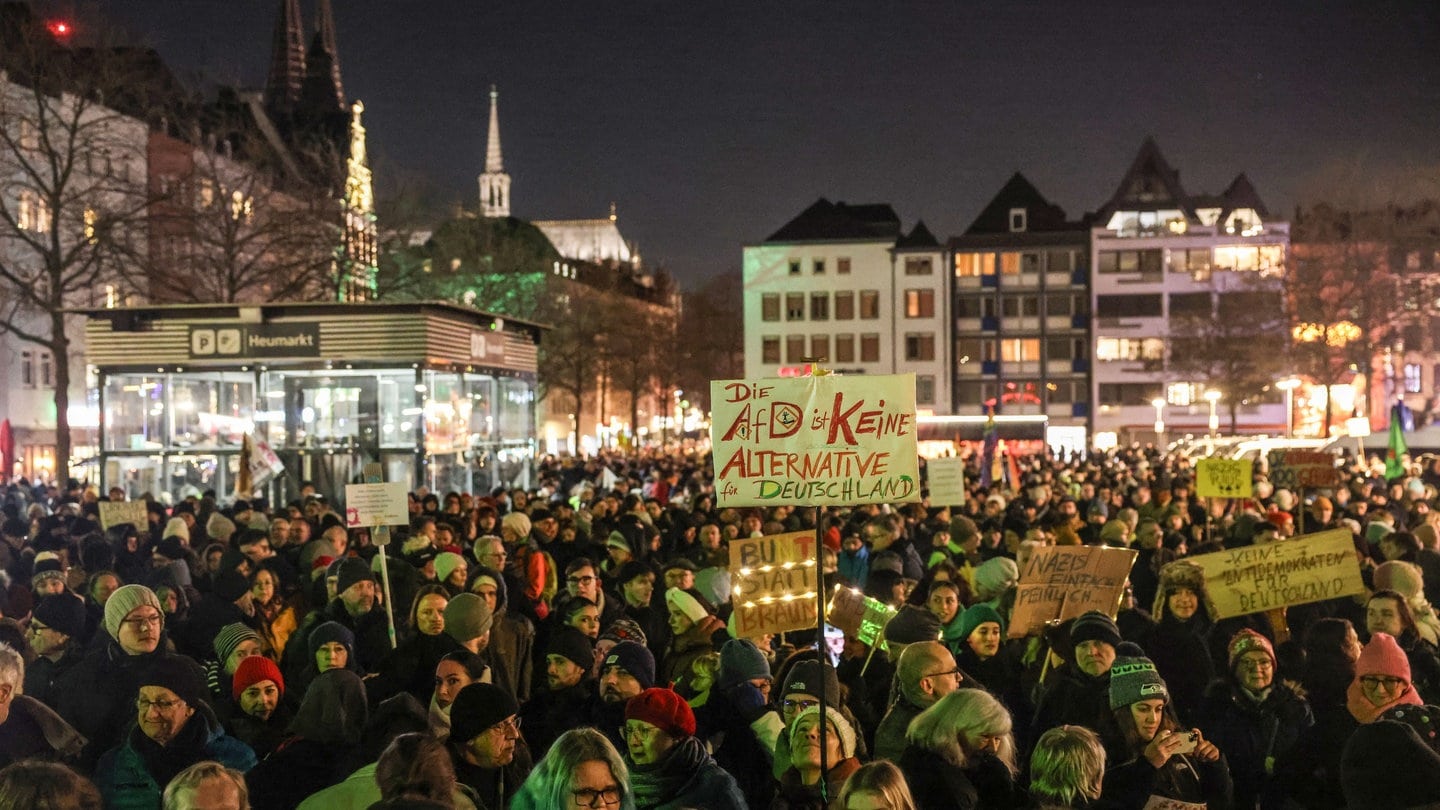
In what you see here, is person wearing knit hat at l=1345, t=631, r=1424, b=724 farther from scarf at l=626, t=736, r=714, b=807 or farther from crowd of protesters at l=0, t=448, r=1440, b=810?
scarf at l=626, t=736, r=714, b=807

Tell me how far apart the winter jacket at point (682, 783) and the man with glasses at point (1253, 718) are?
2.56 m

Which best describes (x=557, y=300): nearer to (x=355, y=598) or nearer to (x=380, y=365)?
(x=380, y=365)

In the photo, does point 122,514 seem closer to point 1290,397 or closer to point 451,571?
point 451,571

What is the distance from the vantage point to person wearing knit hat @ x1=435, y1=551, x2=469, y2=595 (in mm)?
9891

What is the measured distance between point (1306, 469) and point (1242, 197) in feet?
209

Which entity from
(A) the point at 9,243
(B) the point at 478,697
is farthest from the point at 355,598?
(A) the point at 9,243

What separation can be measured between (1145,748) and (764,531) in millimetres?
10302

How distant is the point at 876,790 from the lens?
4266mm

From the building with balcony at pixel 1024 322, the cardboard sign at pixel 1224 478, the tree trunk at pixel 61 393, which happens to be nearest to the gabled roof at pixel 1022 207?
the building with balcony at pixel 1024 322

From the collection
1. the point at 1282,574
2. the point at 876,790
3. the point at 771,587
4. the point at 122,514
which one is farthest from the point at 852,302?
the point at 876,790

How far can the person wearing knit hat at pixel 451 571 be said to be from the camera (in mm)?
9891

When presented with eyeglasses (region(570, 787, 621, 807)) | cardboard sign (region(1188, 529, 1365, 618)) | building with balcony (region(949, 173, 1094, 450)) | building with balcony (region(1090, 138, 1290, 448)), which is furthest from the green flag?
building with balcony (region(949, 173, 1094, 450))

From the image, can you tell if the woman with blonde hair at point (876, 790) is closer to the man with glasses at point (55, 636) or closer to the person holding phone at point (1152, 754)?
the person holding phone at point (1152, 754)

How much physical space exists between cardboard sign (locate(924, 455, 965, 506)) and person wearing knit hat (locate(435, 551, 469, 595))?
23.5 feet
